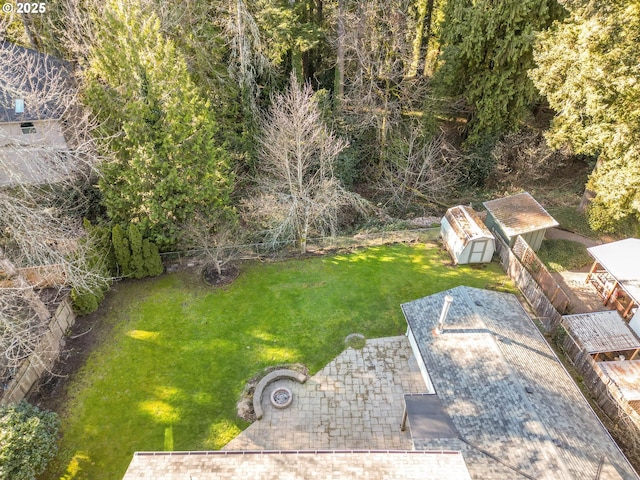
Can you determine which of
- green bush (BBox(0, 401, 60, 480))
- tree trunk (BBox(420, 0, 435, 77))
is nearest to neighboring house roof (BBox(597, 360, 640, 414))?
green bush (BBox(0, 401, 60, 480))

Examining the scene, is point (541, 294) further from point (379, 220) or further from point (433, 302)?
point (379, 220)

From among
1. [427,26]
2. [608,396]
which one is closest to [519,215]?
[608,396]

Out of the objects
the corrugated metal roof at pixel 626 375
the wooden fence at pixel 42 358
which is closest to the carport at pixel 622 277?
the corrugated metal roof at pixel 626 375

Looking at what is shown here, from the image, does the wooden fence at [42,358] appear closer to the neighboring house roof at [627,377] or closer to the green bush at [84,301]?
the green bush at [84,301]

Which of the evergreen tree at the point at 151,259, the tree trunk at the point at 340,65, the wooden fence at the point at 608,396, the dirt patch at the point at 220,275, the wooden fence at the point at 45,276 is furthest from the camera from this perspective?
the tree trunk at the point at 340,65

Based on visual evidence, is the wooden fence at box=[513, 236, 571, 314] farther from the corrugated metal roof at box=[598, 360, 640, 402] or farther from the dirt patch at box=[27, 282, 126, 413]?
the dirt patch at box=[27, 282, 126, 413]

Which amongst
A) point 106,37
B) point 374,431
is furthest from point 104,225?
point 374,431
